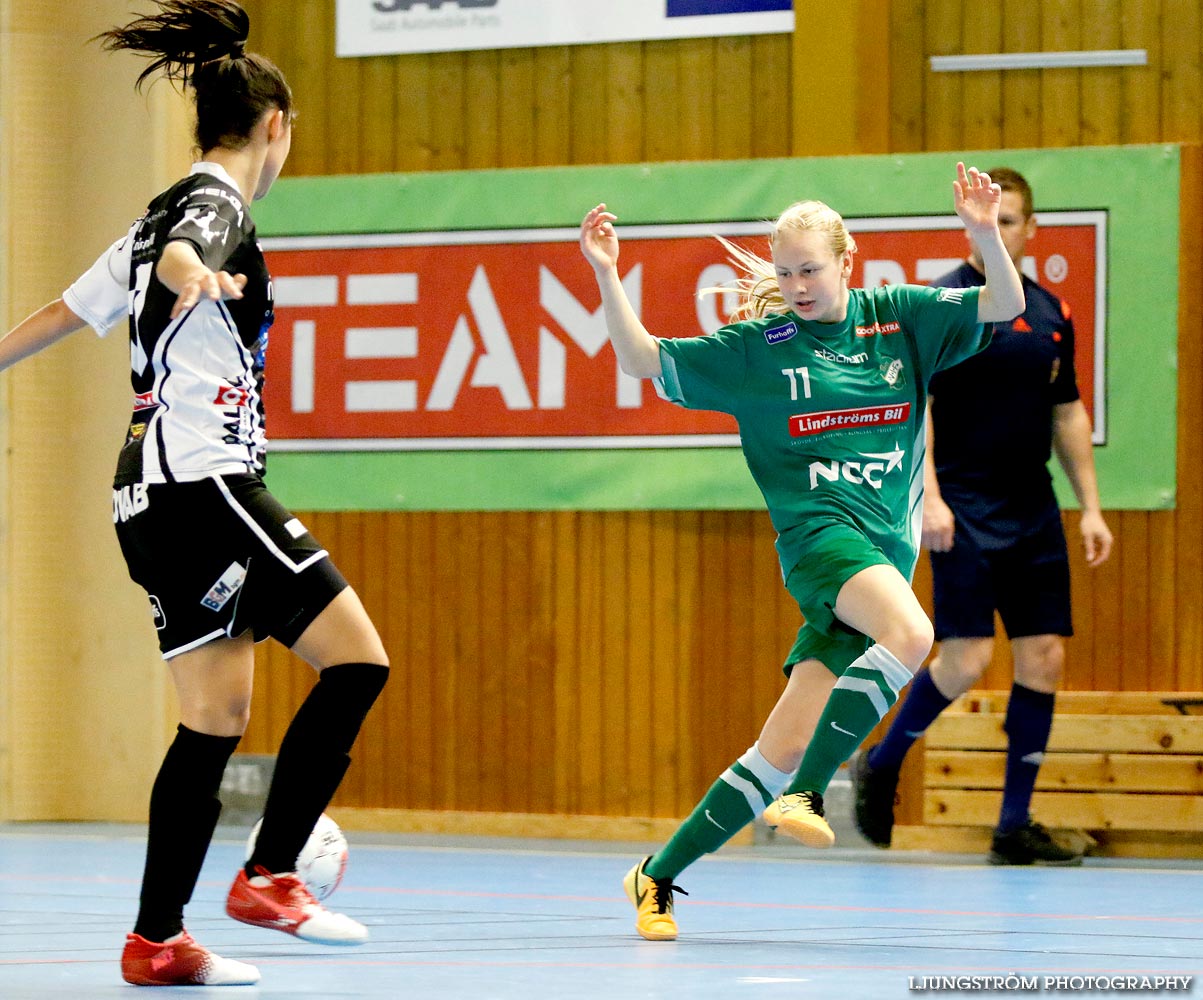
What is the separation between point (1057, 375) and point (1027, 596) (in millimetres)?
726

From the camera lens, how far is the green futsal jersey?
14.5ft

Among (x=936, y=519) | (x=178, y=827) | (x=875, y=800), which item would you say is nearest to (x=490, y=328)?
(x=936, y=519)

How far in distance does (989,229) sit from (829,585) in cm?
88

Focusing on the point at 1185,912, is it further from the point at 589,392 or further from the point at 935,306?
the point at 589,392

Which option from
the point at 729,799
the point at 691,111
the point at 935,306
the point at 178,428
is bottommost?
the point at 729,799

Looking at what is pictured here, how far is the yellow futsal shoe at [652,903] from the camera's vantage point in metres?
4.28

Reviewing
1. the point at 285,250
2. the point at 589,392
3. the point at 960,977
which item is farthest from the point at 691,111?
the point at 960,977

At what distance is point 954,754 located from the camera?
21.6 feet

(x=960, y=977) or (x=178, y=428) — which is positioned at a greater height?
(x=178, y=428)

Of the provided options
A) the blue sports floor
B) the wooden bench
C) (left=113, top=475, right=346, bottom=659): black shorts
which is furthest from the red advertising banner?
(left=113, top=475, right=346, bottom=659): black shorts

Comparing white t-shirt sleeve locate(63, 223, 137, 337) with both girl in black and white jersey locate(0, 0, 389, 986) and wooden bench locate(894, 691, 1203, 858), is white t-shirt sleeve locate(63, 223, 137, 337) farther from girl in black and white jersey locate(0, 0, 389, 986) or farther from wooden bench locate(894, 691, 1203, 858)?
wooden bench locate(894, 691, 1203, 858)

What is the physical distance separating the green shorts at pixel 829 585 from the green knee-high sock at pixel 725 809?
0.84ft

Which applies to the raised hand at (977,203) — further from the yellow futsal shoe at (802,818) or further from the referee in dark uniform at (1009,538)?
the referee in dark uniform at (1009,538)

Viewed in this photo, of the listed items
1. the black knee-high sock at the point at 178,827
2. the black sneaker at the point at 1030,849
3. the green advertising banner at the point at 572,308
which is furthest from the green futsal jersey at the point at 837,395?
the green advertising banner at the point at 572,308
